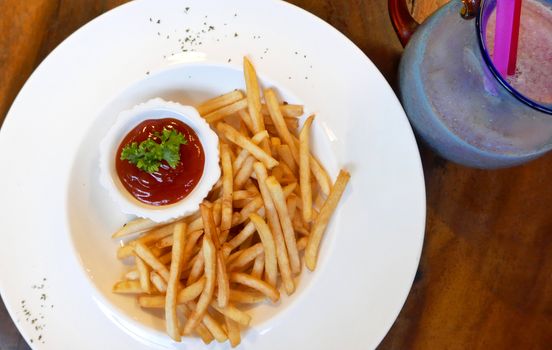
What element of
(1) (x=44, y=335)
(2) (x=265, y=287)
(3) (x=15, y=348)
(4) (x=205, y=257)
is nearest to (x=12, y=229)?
(1) (x=44, y=335)

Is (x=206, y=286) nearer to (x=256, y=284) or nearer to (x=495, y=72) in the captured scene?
(x=256, y=284)

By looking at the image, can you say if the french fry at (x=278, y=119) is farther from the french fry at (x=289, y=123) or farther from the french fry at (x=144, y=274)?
the french fry at (x=144, y=274)

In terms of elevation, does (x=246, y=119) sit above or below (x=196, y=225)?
above

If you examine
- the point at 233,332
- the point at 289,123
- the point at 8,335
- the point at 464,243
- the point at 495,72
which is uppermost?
the point at 495,72

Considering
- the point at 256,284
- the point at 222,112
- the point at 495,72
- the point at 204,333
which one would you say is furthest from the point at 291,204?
the point at 495,72

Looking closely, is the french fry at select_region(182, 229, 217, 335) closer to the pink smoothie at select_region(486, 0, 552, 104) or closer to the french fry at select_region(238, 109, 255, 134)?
the french fry at select_region(238, 109, 255, 134)

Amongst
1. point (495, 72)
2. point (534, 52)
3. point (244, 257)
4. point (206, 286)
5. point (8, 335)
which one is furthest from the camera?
point (8, 335)

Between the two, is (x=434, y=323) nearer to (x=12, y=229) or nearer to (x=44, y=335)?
(x=44, y=335)

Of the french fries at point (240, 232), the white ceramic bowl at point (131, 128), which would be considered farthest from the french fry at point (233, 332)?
the white ceramic bowl at point (131, 128)
